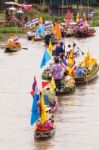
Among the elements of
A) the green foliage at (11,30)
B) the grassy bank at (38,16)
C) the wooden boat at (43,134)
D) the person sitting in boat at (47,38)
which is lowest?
the grassy bank at (38,16)

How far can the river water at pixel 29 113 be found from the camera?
1966cm

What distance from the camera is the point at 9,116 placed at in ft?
76.6

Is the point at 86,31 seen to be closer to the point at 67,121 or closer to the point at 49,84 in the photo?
the point at 49,84

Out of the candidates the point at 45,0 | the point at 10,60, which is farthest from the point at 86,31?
the point at 45,0

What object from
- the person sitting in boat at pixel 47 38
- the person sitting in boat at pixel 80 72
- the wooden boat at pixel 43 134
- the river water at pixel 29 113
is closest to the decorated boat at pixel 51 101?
the river water at pixel 29 113

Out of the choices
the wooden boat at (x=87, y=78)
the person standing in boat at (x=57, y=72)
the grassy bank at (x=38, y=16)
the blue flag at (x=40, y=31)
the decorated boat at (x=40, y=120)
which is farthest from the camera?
the grassy bank at (x=38, y=16)

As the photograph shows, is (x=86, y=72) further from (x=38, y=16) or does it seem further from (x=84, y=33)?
(x=38, y=16)

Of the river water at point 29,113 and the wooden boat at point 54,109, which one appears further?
the wooden boat at point 54,109

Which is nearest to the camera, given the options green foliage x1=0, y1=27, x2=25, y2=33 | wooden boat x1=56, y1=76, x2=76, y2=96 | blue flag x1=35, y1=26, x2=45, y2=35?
wooden boat x1=56, y1=76, x2=76, y2=96

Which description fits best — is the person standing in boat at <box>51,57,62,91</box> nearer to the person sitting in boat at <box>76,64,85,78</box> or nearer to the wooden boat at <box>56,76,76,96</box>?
the wooden boat at <box>56,76,76,96</box>

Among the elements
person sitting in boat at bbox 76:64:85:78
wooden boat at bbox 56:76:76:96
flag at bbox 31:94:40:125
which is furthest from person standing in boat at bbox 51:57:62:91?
flag at bbox 31:94:40:125

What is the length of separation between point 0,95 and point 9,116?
4.62m

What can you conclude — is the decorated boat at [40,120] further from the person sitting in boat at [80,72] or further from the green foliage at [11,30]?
the green foliage at [11,30]

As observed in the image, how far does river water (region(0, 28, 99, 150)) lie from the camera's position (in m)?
19.7
